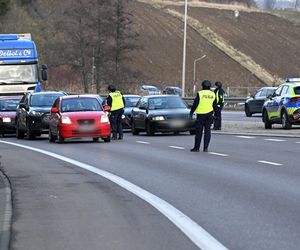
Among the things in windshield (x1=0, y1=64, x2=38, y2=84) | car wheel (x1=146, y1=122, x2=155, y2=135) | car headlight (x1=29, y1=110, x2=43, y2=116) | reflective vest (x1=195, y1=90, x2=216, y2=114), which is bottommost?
car wheel (x1=146, y1=122, x2=155, y2=135)

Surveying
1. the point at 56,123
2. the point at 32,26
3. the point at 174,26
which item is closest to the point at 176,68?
the point at 174,26

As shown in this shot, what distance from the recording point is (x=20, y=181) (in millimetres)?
14102

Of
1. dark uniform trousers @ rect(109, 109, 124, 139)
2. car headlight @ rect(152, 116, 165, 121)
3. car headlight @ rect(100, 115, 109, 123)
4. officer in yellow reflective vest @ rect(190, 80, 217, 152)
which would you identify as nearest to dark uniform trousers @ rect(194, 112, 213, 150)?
officer in yellow reflective vest @ rect(190, 80, 217, 152)

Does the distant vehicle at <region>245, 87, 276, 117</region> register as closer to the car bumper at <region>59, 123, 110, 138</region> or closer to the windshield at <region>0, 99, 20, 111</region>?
the windshield at <region>0, 99, 20, 111</region>

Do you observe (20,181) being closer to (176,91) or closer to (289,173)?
(289,173)

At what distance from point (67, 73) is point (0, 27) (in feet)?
65.5

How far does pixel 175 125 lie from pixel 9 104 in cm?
821

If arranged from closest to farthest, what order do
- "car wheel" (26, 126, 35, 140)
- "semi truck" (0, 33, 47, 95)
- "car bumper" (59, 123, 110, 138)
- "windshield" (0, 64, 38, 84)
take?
1. "car bumper" (59, 123, 110, 138)
2. "car wheel" (26, 126, 35, 140)
3. "semi truck" (0, 33, 47, 95)
4. "windshield" (0, 64, 38, 84)

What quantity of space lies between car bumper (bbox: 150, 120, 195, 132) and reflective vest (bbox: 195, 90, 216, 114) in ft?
22.6

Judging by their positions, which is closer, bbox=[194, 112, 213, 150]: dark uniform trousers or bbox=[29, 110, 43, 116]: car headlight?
bbox=[194, 112, 213, 150]: dark uniform trousers

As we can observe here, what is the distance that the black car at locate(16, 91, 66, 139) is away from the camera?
2764cm

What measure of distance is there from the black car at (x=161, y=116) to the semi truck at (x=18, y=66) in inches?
224

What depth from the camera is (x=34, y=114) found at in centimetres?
2770

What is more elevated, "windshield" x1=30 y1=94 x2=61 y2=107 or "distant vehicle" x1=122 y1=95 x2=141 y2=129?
"windshield" x1=30 y1=94 x2=61 y2=107
